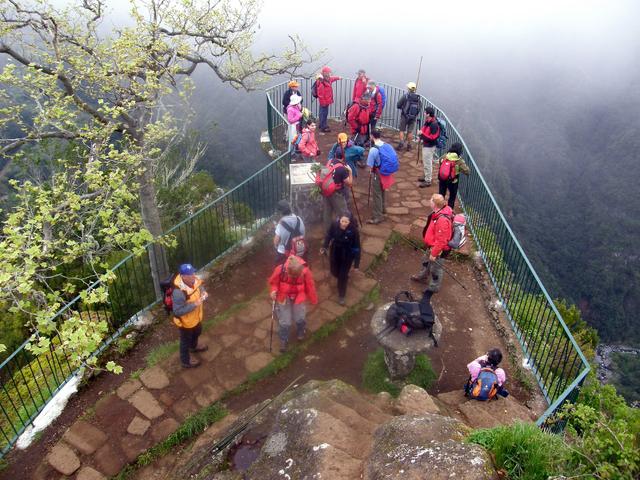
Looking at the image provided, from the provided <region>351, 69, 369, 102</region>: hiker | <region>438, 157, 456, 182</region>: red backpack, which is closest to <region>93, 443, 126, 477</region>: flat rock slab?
<region>438, 157, 456, 182</region>: red backpack

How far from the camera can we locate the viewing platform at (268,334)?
559 centimetres

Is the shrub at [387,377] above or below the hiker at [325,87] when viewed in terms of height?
below

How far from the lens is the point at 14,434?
577 cm

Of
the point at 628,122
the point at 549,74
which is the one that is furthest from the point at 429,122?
the point at 549,74

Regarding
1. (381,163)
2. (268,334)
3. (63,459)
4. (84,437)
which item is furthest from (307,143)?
(63,459)

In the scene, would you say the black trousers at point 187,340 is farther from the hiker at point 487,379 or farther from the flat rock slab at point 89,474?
the hiker at point 487,379

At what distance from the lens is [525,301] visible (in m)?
6.90

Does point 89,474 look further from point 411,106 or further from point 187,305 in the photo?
point 411,106

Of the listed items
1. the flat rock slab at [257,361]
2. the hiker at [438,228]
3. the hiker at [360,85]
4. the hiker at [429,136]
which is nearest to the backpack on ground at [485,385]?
the hiker at [438,228]

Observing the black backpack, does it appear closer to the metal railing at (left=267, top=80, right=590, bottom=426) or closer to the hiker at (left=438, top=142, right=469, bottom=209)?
the metal railing at (left=267, top=80, right=590, bottom=426)

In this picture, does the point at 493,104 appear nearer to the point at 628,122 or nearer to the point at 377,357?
the point at 628,122

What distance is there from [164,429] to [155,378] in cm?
76

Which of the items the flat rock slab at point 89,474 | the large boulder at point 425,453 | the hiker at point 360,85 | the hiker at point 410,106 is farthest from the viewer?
the hiker at point 360,85

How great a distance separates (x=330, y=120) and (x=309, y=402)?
9.90m
